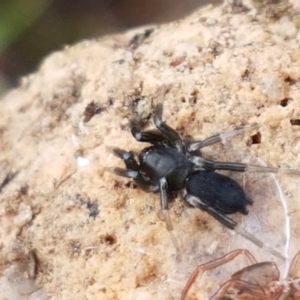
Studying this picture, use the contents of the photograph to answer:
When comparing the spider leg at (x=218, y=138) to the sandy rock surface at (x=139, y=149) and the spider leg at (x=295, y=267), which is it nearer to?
the sandy rock surface at (x=139, y=149)

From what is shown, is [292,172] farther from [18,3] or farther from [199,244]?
[18,3]

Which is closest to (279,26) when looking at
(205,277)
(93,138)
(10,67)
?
(93,138)

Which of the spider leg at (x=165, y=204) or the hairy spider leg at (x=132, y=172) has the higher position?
the hairy spider leg at (x=132, y=172)

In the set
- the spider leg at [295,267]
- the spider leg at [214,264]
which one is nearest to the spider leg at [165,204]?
the spider leg at [214,264]

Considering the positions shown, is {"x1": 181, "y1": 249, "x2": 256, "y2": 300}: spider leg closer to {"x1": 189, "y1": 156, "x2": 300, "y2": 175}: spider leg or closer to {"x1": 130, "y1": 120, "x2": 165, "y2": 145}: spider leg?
{"x1": 189, "y1": 156, "x2": 300, "y2": 175}: spider leg

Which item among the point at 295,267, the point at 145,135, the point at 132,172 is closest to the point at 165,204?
the point at 132,172

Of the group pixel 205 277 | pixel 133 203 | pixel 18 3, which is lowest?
pixel 205 277
